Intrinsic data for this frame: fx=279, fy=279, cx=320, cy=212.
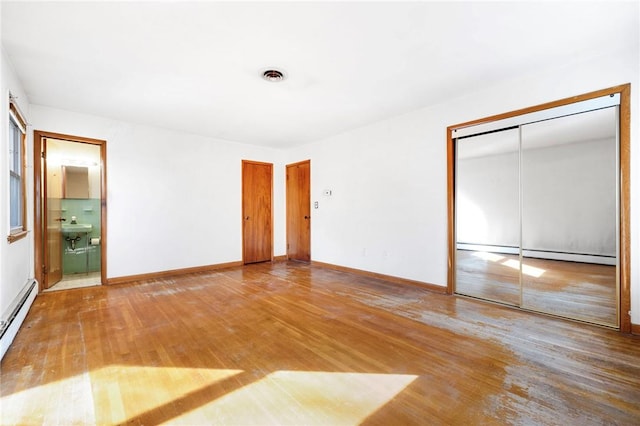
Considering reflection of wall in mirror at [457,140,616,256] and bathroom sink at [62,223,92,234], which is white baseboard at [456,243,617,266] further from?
bathroom sink at [62,223,92,234]

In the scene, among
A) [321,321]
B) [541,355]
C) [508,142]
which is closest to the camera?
[541,355]

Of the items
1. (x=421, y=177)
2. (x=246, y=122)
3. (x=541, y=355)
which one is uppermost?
(x=246, y=122)

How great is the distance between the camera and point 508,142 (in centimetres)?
388

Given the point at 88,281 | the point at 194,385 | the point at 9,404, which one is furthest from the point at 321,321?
the point at 88,281

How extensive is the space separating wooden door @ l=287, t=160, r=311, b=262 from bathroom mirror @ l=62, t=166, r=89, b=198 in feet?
13.0

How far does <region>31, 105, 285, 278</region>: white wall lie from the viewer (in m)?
4.39

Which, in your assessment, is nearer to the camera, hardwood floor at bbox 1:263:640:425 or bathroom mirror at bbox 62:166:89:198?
hardwood floor at bbox 1:263:640:425

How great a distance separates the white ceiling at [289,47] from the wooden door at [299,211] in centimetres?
250

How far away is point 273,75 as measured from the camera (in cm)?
299

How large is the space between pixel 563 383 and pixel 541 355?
0.39 m

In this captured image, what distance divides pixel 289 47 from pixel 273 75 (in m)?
0.54

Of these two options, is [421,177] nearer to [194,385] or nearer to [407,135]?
[407,135]

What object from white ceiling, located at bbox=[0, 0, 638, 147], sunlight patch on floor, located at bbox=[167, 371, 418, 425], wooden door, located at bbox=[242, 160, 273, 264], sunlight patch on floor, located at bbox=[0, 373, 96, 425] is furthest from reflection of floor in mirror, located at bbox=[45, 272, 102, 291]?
sunlight patch on floor, located at bbox=[167, 371, 418, 425]

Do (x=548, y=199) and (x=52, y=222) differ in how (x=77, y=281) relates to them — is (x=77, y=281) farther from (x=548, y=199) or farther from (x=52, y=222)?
(x=548, y=199)
